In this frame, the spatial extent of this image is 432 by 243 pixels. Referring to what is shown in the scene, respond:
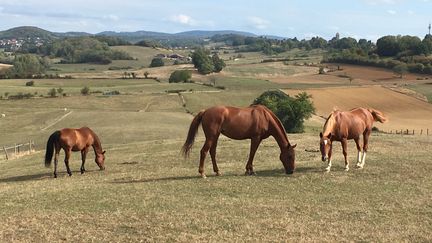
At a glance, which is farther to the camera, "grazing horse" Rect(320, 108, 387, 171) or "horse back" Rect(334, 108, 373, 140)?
"horse back" Rect(334, 108, 373, 140)

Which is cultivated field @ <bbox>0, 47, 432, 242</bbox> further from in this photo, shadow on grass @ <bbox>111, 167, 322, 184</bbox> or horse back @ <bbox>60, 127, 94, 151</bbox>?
horse back @ <bbox>60, 127, 94, 151</bbox>

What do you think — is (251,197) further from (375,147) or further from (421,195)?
(375,147)

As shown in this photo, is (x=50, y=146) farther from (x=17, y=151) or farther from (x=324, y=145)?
(x=17, y=151)

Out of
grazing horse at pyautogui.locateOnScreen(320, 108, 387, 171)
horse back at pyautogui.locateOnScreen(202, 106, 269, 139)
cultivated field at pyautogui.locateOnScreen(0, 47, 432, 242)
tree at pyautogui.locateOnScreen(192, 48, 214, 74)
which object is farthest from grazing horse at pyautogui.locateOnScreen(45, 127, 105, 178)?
tree at pyautogui.locateOnScreen(192, 48, 214, 74)

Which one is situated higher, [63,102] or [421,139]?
[421,139]

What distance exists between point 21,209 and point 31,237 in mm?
2741

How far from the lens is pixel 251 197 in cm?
1348

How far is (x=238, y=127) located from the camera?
16391 millimetres

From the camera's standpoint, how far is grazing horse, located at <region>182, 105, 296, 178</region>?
1633cm

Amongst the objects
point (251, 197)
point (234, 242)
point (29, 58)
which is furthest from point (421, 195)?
point (29, 58)

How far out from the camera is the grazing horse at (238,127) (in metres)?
16.3

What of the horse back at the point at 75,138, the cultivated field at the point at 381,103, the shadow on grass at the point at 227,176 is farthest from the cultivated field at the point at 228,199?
the cultivated field at the point at 381,103

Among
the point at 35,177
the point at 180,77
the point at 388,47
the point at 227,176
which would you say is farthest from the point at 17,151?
the point at 388,47

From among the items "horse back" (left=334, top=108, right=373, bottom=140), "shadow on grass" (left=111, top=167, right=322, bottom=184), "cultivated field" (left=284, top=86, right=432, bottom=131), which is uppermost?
"horse back" (left=334, top=108, right=373, bottom=140)
